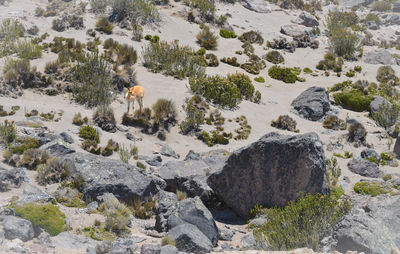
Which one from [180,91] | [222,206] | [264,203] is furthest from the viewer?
[180,91]

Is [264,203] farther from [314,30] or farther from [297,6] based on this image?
[297,6]

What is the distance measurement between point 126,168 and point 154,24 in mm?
17558

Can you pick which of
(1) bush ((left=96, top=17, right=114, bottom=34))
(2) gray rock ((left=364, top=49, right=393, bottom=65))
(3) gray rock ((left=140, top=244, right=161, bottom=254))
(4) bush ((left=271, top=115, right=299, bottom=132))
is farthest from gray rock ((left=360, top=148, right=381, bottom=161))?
(1) bush ((left=96, top=17, right=114, bottom=34))

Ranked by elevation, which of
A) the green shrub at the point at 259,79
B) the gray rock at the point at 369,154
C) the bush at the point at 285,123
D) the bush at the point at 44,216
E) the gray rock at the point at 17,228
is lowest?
the bush at the point at 285,123

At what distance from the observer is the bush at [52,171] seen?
10.1m

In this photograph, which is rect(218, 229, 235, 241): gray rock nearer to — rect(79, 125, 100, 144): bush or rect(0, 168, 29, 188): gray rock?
rect(0, 168, 29, 188): gray rock

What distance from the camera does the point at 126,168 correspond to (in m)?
10.5

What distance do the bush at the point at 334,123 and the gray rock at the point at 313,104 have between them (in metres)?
0.61

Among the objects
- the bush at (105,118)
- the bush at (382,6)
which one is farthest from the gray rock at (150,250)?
the bush at (382,6)

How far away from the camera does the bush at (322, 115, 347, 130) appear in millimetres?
18078

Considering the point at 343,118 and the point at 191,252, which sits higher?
the point at 191,252

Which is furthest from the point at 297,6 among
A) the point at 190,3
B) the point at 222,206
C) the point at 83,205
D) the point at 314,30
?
the point at 83,205

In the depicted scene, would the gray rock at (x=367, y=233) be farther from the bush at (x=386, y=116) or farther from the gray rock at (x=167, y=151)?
the bush at (x=386, y=116)

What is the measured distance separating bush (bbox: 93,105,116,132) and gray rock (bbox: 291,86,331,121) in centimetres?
941
